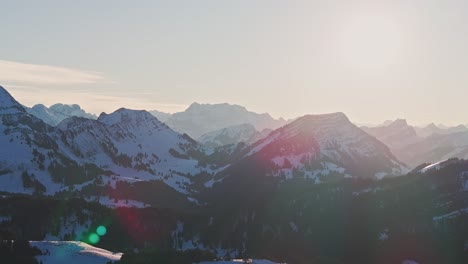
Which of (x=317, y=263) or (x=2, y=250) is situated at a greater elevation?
(x=2, y=250)

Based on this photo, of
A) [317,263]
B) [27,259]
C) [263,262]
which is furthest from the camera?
[317,263]

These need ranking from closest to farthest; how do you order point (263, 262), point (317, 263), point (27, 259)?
point (27, 259) → point (263, 262) → point (317, 263)

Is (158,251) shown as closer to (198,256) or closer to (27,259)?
(198,256)

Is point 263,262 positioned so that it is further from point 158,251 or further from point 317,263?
point 317,263

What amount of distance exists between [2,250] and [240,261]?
46.2m

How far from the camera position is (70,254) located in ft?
393

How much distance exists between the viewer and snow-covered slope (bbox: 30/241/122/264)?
383 feet

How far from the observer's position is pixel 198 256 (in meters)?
121

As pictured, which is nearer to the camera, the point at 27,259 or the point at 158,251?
the point at 27,259

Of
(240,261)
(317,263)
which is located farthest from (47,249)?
(317,263)

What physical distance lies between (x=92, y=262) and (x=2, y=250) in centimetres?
1759

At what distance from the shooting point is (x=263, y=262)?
12400 centimetres

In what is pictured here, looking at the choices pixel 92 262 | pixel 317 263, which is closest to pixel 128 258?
pixel 92 262

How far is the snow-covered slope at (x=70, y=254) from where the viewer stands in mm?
116750
